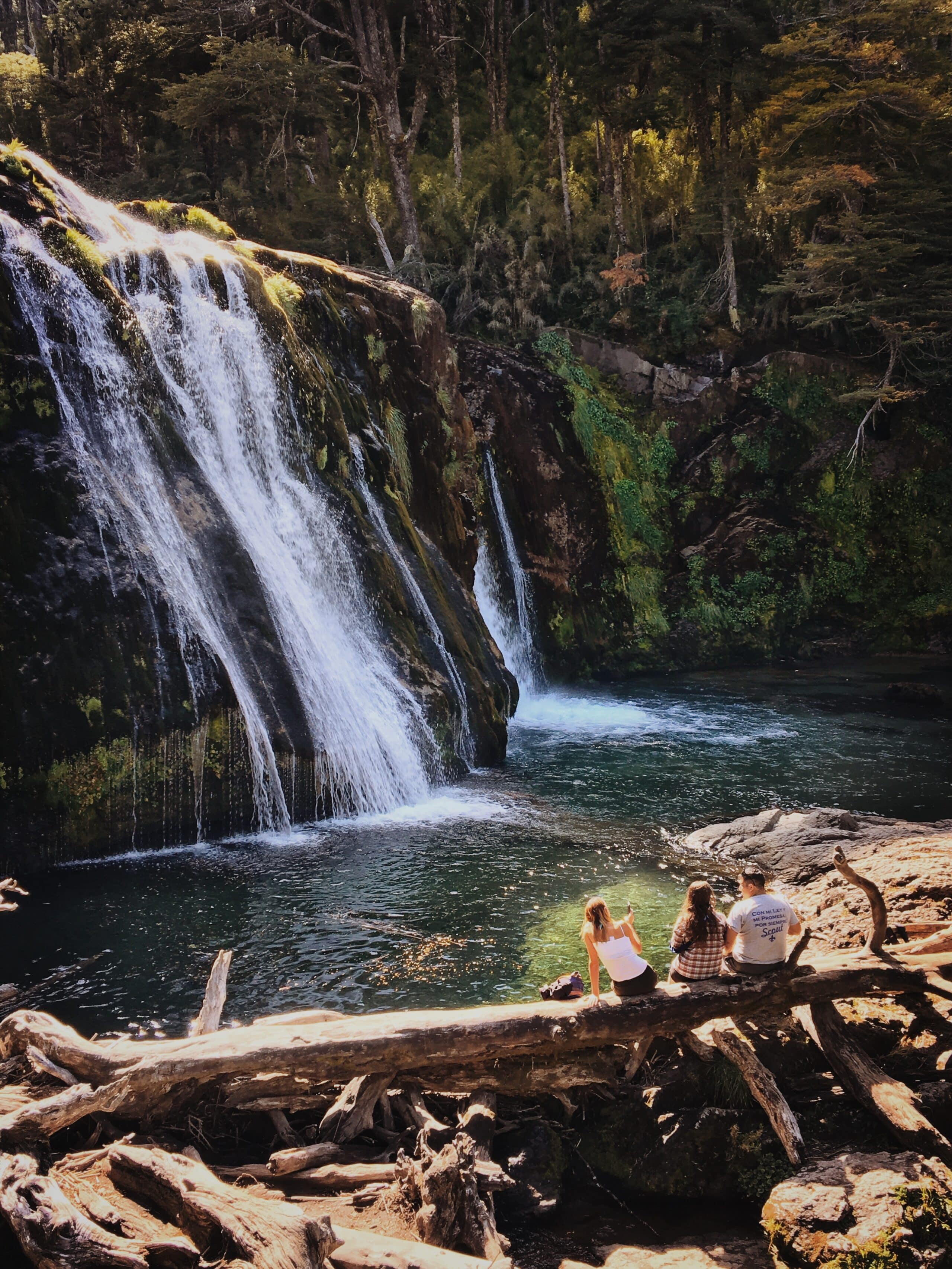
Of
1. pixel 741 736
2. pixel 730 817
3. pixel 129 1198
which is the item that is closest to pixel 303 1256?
pixel 129 1198

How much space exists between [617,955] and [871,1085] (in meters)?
1.62

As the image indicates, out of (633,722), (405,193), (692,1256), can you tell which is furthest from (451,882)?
(405,193)

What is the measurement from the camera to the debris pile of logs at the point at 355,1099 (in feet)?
14.9

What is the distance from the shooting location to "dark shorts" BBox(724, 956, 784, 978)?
595 centimetres

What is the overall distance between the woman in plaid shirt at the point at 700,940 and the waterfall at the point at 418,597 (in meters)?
8.67

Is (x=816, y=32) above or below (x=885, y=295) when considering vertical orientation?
above

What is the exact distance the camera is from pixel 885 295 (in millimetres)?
22281

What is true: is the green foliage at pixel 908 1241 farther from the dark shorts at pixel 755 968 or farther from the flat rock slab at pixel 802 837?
the flat rock slab at pixel 802 837

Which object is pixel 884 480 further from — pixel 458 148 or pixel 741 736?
pixel 458 148

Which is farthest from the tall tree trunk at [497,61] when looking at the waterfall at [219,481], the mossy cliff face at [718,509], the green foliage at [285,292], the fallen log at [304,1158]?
the fallen log at [304,1158]

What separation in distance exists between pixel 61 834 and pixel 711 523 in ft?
60.0

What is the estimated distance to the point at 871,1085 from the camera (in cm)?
558

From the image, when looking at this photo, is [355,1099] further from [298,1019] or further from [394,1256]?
[394,1256]

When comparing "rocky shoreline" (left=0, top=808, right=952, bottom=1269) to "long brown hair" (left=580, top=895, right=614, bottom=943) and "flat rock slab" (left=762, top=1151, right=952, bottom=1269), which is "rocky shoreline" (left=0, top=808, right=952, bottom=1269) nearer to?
"flat rock slab" (left=762, top=1151, right=952, bottom=1269)
